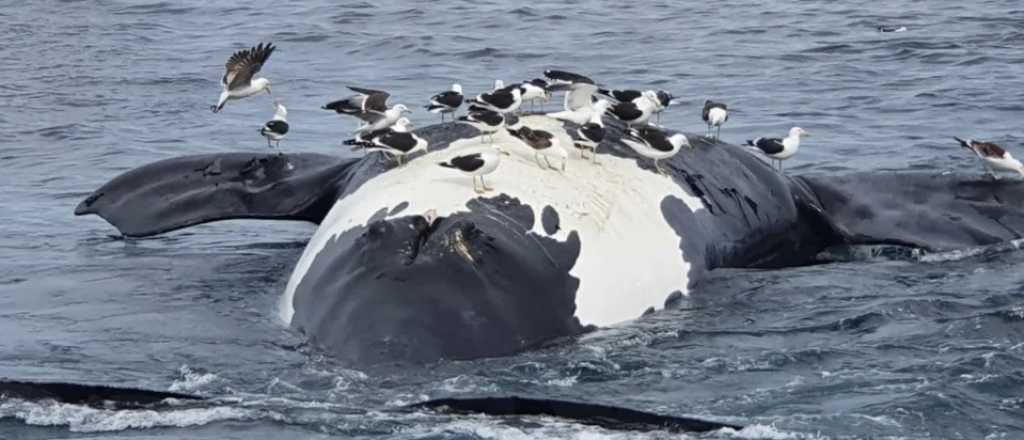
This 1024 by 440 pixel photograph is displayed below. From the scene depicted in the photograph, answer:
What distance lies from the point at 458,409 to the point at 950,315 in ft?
13.4

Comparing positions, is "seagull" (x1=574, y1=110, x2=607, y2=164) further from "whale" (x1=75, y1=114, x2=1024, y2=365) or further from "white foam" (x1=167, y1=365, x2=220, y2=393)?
"white foam" (x1=167, y1=365, x2=220, y2=393)

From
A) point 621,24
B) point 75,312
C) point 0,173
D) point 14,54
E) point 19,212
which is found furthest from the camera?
point 621,24

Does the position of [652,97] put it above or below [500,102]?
below

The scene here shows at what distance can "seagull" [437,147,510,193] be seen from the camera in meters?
13.1

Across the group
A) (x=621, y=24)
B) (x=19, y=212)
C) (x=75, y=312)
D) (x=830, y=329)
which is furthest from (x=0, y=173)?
(x=621, y=24)

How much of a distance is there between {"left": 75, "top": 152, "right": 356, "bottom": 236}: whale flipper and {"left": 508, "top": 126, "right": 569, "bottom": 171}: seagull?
1779 mm

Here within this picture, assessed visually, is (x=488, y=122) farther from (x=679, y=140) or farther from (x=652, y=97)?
(x=652, y=97)

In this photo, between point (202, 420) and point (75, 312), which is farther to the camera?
point (75, 312)

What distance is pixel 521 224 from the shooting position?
12.8 m

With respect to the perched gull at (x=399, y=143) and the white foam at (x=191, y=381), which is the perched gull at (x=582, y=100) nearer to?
the perched gull at (x=399, y=143)

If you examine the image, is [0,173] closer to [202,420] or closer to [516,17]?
[202,420]

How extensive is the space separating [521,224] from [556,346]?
42.2 inches

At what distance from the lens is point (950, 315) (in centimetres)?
1305

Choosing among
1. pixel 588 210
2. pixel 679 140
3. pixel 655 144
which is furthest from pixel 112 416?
pixel 679 140
